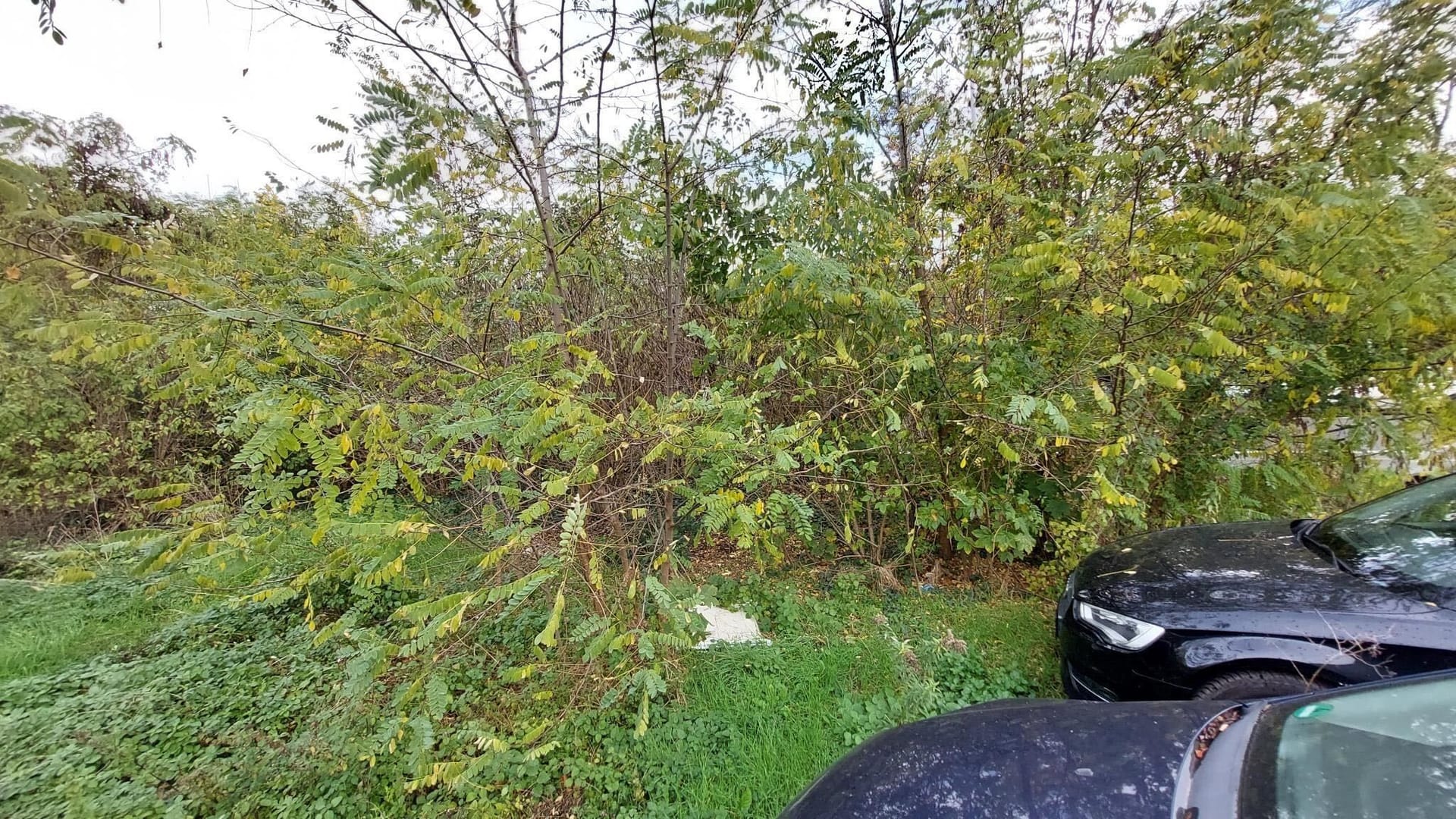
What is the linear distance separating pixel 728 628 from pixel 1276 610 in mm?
2821

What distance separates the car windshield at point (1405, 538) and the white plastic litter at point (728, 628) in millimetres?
3045

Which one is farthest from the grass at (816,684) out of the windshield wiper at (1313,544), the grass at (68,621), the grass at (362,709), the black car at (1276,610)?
the grass at (68,621)

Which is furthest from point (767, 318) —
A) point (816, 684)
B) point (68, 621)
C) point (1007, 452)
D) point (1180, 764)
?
point (68, 621)

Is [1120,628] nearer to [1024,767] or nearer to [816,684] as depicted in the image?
[1024,767]

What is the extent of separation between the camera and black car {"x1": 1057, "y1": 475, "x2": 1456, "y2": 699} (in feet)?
6.81

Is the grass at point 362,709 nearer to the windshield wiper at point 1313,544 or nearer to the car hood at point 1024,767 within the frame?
the car hood at point 1024,767

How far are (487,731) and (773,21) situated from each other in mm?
4044

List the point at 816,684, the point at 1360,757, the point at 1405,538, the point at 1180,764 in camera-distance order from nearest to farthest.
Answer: the point at 1360,757
the point at 1180,764
the point at 1405,538
the point at 816,684

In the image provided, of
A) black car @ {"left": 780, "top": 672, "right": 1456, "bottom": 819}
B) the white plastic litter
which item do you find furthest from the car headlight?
the white plastic litter

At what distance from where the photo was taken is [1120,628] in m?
2.52

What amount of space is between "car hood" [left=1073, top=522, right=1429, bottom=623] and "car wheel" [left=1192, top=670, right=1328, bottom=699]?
0.68 feet

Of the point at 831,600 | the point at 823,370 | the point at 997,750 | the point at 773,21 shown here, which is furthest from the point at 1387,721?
the point at 773,21

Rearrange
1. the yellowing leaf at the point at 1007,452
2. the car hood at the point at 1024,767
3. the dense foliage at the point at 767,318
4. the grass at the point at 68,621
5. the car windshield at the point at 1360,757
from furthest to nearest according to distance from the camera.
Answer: the grass at the point at 68,621
the yellowing leaf at the point at 1007,452
the dense foliage at the point at 767,318
the car hood at the point at 1024,767
the car windshield at the point at 1360,757

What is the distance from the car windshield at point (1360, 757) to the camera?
47.4 inches
